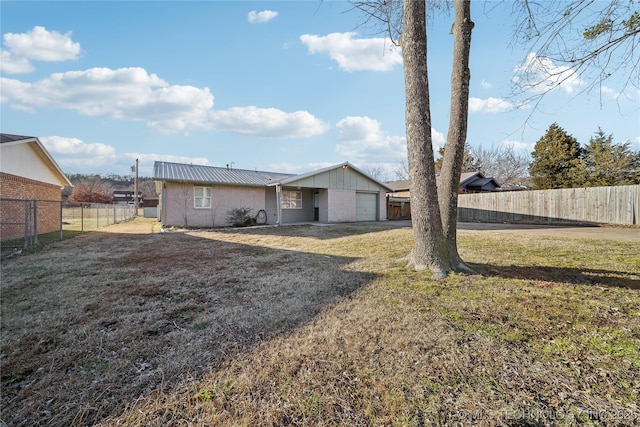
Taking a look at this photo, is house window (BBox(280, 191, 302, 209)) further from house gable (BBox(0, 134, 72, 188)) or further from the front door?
house gable (BBox(0, 134, 72, 188))

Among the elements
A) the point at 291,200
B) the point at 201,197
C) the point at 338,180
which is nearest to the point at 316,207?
the point at 291,200

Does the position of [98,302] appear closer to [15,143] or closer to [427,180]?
[427,180]

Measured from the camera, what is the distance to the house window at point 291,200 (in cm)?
1733

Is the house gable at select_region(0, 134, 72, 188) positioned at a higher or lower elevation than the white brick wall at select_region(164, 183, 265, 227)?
higher

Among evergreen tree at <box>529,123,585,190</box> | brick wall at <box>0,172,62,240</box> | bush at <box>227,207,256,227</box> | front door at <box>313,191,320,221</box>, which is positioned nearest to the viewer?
brick wall at <box>0,172,62,240</box>

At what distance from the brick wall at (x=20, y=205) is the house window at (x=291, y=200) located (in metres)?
10.3

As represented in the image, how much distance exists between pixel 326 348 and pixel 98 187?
54.0 metres

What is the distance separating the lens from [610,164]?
56.4 ft

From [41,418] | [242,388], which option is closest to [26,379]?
[41,418]

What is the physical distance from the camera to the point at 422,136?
4.53m

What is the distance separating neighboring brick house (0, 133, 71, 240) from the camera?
955 centimetres

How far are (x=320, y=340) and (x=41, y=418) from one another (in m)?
1.92

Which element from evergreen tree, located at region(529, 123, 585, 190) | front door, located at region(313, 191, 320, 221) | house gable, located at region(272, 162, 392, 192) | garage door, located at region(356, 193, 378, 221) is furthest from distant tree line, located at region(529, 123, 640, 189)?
front door, located at region(313, 191, 320, 221)

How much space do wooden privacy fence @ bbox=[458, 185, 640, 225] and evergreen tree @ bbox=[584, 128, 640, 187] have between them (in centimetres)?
479
